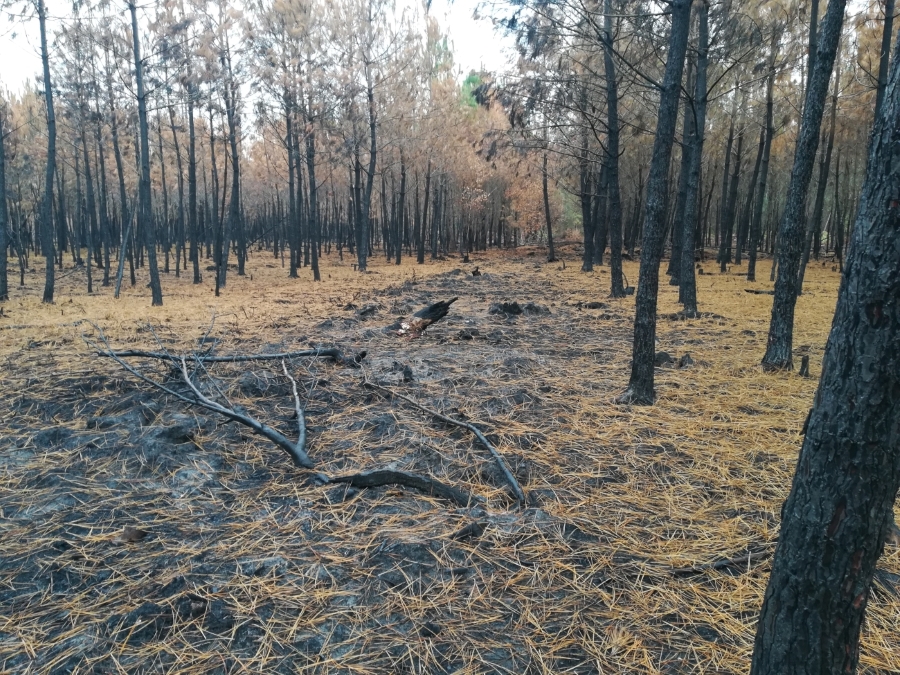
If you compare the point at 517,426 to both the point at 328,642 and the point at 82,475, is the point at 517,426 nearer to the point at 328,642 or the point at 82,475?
the point at 328,642

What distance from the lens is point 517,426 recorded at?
13.3 feet

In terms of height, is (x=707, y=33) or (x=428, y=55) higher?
(x=428, y=55)

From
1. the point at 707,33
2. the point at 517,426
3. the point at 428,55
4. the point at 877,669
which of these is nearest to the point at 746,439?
the point at 517,426

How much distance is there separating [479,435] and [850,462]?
246 centimetres

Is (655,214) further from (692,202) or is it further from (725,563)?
(692,202)

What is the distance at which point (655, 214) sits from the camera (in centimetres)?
461

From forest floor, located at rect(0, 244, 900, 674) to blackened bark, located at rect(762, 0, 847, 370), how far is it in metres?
0.40

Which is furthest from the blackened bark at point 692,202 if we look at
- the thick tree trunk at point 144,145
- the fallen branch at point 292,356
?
the thick tree trunk at point 144,145

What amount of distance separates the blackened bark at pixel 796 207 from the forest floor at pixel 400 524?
40 centimetres

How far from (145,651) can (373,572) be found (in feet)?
3.00

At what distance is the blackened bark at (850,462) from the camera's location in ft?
4.20

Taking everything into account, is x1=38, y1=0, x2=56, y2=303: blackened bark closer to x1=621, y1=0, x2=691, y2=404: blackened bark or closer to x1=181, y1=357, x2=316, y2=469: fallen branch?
x1=181, y1=357, x2=316, y2=469: fallen branch

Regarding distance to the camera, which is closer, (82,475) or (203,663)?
(203,663)

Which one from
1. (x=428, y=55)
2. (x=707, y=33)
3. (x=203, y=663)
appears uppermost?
(x=428, y=55)
